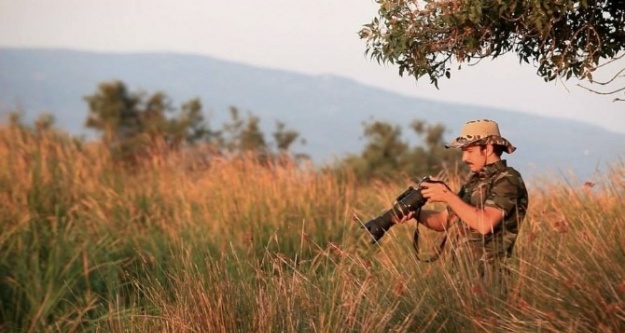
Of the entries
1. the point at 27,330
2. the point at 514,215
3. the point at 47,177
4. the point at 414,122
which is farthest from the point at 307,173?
the point at 414,122

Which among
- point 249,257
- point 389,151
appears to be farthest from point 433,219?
point 389,151

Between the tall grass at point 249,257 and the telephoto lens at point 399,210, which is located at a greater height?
the telephoto lens at point 399,210

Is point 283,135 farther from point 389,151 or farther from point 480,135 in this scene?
point 480,135

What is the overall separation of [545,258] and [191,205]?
6.79 m

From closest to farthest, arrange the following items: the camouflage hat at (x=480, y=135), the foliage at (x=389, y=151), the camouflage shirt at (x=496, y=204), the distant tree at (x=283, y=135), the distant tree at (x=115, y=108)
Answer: the camouflage shirt at (x=496, y=204) < the camouflage hat at (x=480, y=135) < the foliage at (x=389, y=151) < the distant tree at (x=283, y=135) < the distant tree at (x=115, y=108)

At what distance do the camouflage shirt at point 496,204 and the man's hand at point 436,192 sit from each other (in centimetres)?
21

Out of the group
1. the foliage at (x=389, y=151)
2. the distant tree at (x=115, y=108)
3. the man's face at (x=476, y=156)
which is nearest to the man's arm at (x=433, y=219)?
the man's face at (x=476, y=156)

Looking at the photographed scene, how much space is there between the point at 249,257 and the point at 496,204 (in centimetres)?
380

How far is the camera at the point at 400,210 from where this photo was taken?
7.10m

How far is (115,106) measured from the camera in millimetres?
40812

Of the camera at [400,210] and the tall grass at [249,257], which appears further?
the camera at [400,210]

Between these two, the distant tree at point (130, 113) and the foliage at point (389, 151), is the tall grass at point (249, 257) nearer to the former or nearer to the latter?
the foliage at point (389, 151)

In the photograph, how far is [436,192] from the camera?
6.88 meters

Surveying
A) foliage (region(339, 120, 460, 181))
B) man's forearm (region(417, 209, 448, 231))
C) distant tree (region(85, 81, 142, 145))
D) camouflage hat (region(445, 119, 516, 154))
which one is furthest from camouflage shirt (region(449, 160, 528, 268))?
distant tree (region(85, 81, 142, 145))
